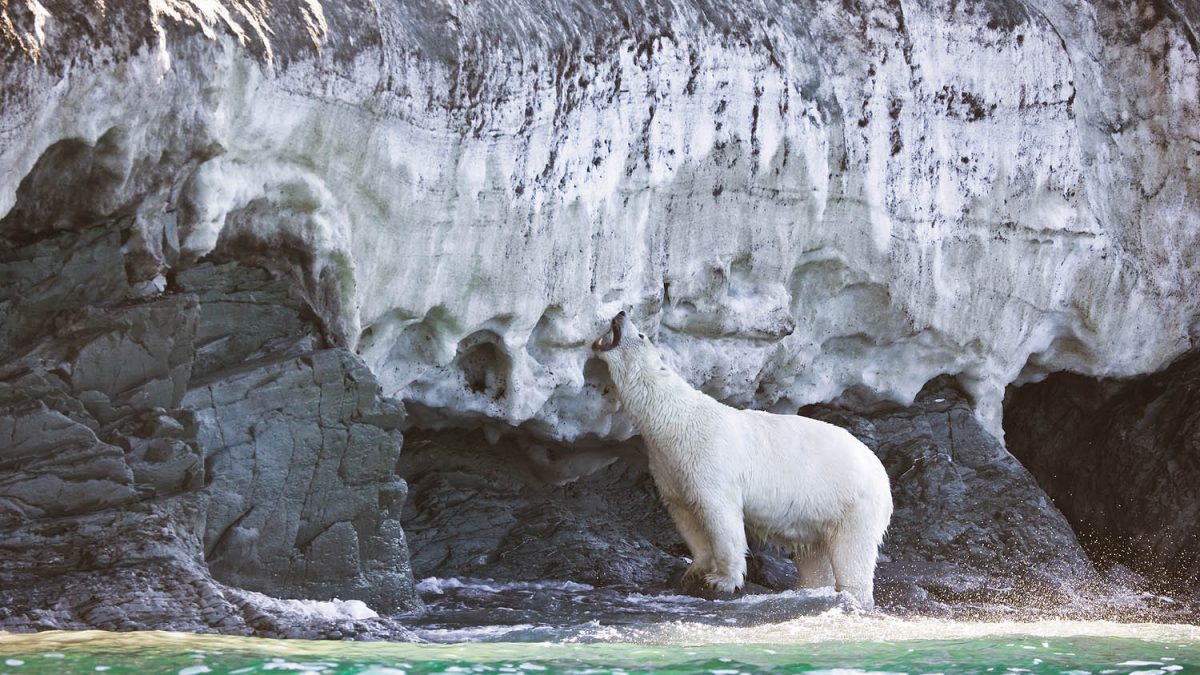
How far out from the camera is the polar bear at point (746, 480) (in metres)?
10.5

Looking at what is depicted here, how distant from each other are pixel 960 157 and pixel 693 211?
2826 mm

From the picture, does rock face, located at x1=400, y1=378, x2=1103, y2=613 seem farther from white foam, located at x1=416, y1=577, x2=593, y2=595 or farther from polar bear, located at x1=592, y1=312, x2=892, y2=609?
polar bear, located at x1=592, y1=312, x2=892, y2=609

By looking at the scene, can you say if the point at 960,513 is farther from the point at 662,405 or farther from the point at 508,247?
the point at 508,247

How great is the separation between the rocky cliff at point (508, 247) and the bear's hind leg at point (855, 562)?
145cm

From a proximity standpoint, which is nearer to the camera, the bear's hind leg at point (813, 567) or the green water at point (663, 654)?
the green water at point (663, 654)

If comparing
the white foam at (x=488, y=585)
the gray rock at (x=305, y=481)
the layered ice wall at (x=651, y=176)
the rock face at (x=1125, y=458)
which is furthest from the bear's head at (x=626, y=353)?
the rock face at (x=1125, y=458)

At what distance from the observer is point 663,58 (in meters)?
11.4

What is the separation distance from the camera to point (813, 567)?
11.1 meters

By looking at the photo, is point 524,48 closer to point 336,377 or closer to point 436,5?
point 436,5

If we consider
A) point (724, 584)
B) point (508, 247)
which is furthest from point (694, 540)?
point (508, 247)

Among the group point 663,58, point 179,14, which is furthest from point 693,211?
point 179,14

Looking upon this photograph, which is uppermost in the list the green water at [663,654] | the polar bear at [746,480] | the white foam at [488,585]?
the polar bear at [746,480]

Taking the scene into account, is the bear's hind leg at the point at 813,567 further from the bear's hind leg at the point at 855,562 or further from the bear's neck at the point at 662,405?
the bear's neck at the point at 662,405

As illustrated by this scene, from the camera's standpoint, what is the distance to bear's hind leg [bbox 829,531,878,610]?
34.6 feet
